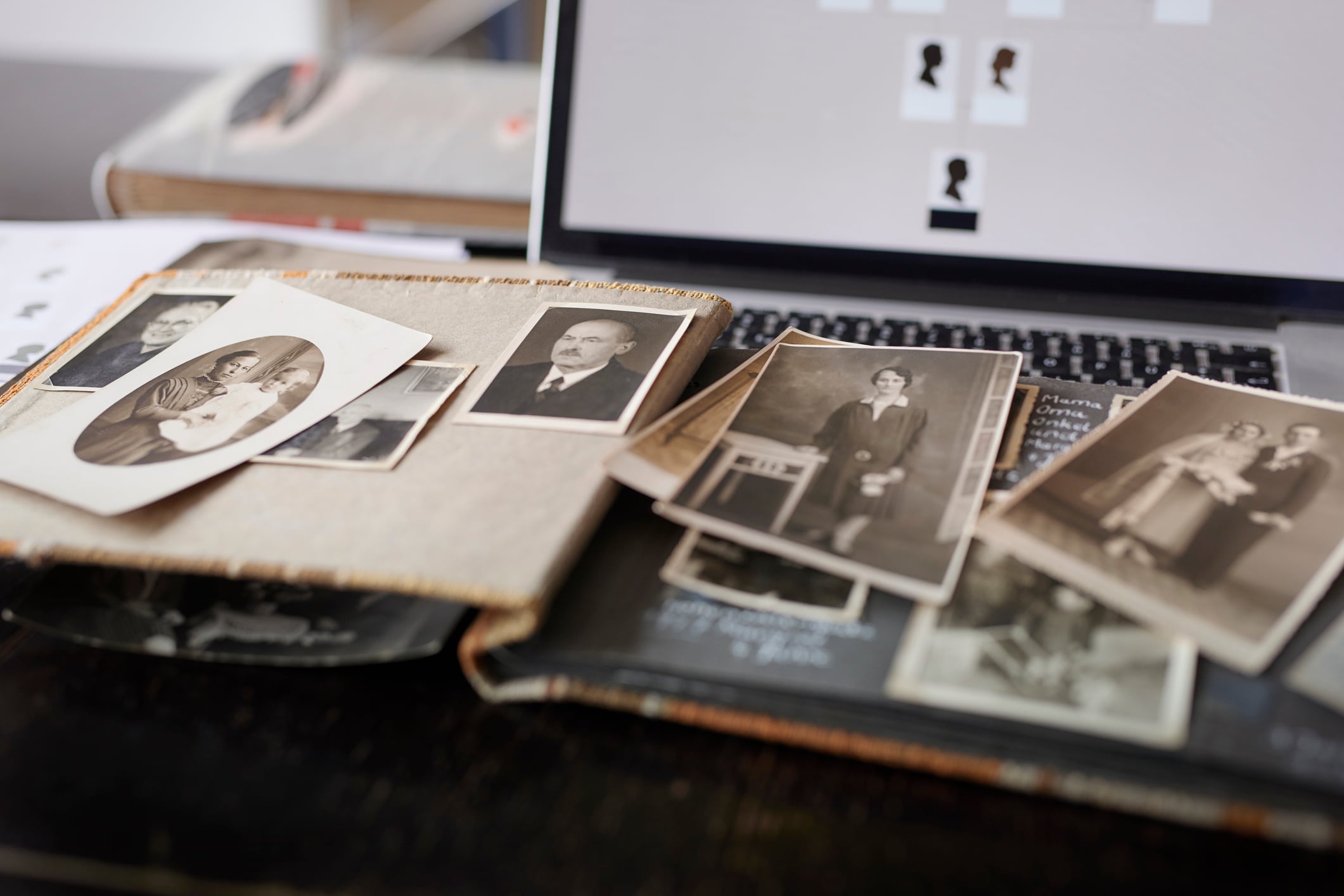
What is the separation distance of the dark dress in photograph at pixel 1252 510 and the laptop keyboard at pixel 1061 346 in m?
0.15

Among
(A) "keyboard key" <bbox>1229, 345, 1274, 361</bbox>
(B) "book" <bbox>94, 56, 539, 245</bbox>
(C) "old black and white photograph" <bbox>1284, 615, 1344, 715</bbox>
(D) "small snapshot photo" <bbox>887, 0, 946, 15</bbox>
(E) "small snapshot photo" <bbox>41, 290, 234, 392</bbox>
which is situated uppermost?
(D) "small snapshot photo" <bbox>887, 0, 946, 15</bbox>

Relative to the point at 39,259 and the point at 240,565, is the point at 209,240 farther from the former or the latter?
the point at 240,565

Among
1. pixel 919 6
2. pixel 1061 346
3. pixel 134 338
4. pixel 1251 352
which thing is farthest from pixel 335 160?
pixel 1251 352

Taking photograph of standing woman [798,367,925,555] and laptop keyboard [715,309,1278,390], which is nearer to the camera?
photograph of standing woman [798,367,925,555]

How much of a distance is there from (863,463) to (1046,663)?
0.12 meters

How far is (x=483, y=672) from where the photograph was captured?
349 mm

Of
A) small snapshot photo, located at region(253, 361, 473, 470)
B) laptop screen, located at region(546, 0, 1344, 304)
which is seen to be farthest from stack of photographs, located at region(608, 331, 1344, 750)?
laptop screen, located at region(546, 0, 1344, 304)

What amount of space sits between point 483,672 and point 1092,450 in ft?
0.92

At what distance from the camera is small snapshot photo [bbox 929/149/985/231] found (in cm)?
65

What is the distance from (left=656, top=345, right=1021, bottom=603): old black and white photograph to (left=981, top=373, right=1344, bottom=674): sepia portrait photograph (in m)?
0.03

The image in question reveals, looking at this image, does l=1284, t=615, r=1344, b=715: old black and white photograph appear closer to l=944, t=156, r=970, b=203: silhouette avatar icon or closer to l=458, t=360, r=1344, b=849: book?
l=458, t=360, r=1344, b=849: book

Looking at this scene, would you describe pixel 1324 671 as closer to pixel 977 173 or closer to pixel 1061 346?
pixel 1061 346

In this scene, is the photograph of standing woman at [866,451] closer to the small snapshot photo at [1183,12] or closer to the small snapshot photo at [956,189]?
the small snapshot photo at [956,189]

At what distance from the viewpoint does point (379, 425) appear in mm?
432
